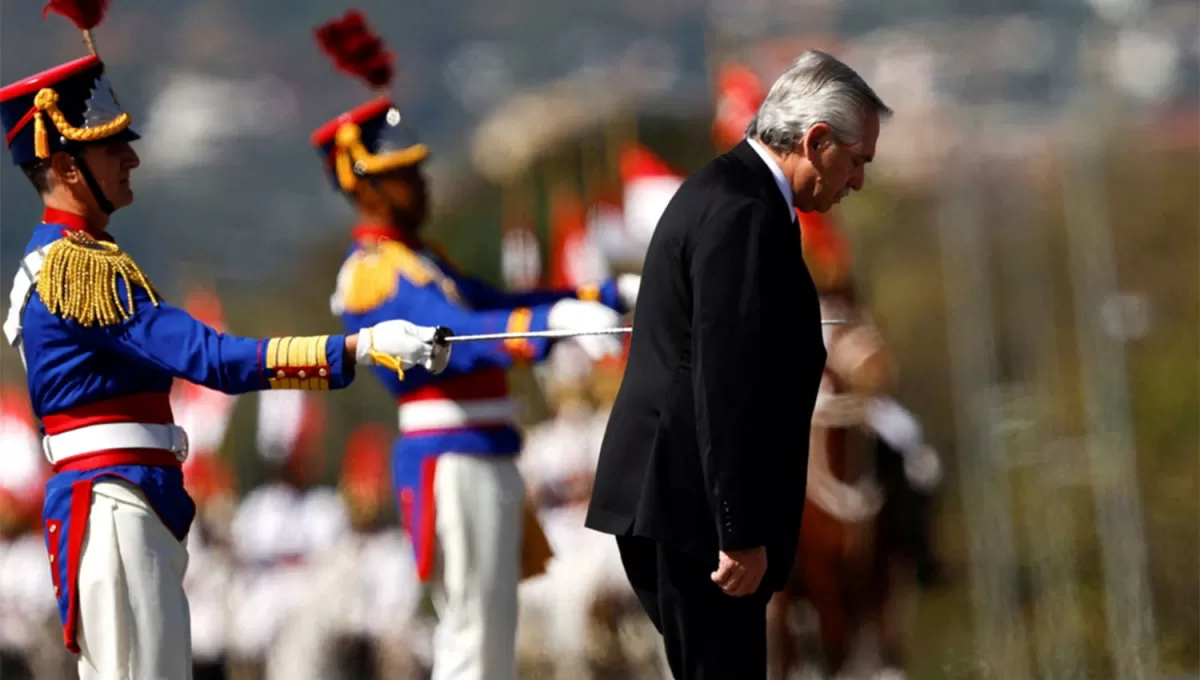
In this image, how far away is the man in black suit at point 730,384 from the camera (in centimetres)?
344

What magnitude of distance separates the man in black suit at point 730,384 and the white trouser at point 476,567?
1538 mm

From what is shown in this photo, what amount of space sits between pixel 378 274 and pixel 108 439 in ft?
4.74

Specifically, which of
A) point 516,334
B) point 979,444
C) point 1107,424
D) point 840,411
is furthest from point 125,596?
point 979,444

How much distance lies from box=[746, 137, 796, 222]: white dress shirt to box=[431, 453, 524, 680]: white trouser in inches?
73.7

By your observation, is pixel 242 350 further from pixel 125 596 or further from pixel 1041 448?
pixel 1041 448

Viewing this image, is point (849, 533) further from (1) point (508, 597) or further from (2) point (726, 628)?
(2) point (726, 628)

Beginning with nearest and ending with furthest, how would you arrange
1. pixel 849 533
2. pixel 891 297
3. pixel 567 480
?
pixel 849 533 < pixel 567 480 < pixel 891 297

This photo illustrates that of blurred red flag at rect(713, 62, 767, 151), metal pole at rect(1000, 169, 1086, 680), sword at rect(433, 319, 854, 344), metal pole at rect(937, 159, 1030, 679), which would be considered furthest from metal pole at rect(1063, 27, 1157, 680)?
sword at rect(433, 319, 854, 344)

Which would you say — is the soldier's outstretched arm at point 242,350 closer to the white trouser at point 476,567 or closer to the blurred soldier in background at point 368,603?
the white trouser at point 476,567

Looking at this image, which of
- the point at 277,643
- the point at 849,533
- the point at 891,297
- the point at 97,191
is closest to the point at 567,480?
the point at 277,643

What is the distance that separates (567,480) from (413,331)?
5.10 meters

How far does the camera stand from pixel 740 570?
347cm

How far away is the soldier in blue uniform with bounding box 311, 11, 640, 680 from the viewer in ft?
16.9

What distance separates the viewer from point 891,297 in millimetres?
11328
